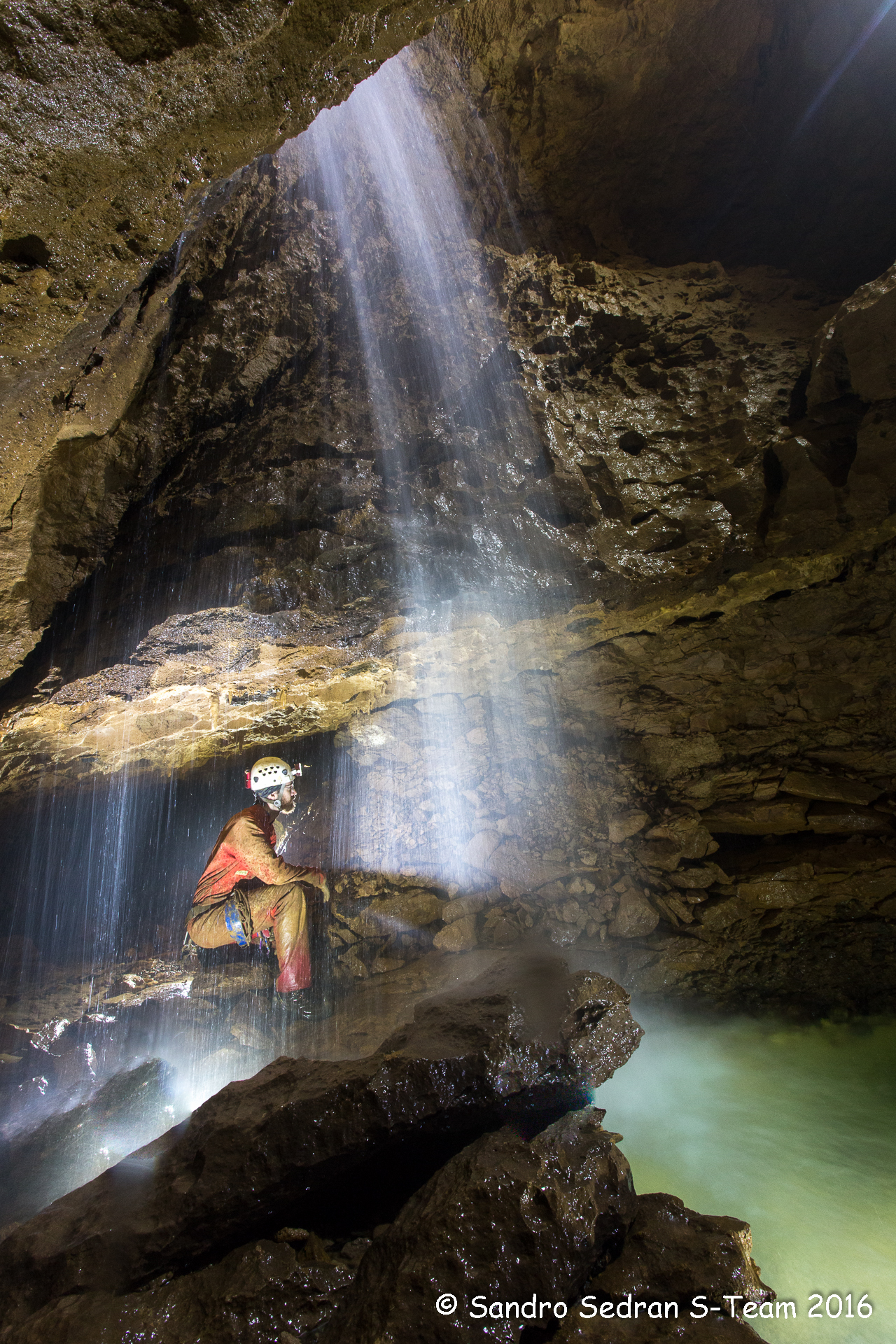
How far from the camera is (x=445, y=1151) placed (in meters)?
2.46

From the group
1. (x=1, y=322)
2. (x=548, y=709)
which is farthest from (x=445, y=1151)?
(x=1, y=322)

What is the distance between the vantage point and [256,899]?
501 centimetres

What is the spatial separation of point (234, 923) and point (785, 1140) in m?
4.28

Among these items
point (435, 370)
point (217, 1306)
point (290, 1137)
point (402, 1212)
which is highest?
point (435, 370)

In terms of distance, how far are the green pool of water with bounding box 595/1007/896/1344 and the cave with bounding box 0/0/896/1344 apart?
29mm

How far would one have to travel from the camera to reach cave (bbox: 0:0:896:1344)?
6.18ft

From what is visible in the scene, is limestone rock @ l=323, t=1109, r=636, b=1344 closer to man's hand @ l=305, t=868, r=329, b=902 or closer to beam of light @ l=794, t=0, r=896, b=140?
man's hand @ l=305, t=868, r=329, b=902

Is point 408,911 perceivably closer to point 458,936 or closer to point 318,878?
point 458,936

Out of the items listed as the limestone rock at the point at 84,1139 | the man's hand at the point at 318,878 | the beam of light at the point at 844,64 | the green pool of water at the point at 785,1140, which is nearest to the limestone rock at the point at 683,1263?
the green pool of water at the point at 785,1140

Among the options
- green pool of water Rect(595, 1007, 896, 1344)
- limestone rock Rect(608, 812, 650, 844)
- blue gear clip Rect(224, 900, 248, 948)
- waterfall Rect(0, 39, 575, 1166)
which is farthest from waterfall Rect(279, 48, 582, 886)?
green pool of water Rect(595, 1007, 896, 1344)

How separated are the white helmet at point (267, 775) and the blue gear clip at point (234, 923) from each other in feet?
Answer: 3.29

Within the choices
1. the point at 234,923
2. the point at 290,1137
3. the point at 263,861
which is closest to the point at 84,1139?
the point at 234,923

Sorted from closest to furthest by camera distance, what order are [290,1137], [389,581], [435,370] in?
[290,1137], [435,370], [389,581]

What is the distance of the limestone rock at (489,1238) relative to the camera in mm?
1731
